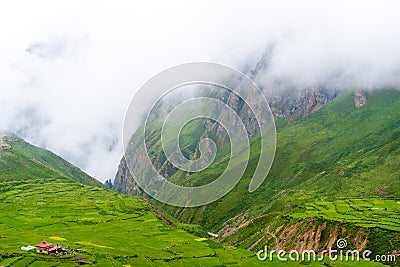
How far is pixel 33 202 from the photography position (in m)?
174

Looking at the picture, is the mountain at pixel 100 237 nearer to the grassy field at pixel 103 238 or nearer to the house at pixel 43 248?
the grassy field at pixel 103 238

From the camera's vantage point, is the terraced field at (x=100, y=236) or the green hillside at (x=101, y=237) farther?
the terraced field at (x=100, y=236)

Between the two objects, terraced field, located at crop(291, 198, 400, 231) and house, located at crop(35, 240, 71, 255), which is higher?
terraced field, located at crop(291, 198, 400, 231)

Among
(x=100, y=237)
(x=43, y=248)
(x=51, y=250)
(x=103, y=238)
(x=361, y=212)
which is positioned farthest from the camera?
(x=361, y=212)

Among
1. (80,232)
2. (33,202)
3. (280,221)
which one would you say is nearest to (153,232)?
(80,232)

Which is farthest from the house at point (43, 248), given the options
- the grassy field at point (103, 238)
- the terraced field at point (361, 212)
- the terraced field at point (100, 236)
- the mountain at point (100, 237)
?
the terraced field at point (361, 212)

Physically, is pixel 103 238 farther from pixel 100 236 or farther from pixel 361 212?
pixel 361 212

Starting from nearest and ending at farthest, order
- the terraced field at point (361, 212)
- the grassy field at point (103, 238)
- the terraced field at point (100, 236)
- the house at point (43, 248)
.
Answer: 1. the house at point (43, 248)
2. the grassy field at point (103, 238)
3. the terraced field at point (100, 236)
4. the terraced field at point (361, 212)

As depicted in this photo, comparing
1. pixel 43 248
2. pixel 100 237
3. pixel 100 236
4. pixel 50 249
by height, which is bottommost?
pixel 50 249

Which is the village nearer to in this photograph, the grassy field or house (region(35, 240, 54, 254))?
house (region(35, 240, 54, 254))

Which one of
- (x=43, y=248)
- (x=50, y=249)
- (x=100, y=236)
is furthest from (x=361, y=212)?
(x=43, y=248)

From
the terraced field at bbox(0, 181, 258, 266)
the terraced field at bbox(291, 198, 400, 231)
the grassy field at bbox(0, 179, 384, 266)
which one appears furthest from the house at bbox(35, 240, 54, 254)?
the terraced field at bbox(291, 198, 400, 231)

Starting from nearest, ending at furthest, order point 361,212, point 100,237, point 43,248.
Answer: point 43,248 → point 100,237 → point 361,212

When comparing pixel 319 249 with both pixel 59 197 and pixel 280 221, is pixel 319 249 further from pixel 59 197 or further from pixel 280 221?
pixel 59 197
